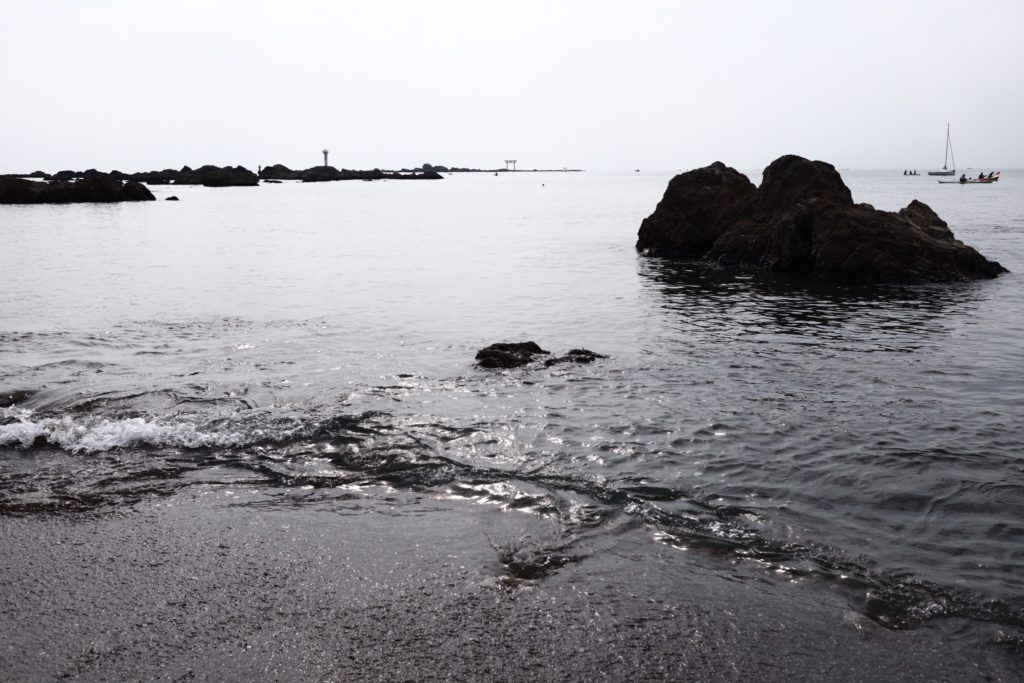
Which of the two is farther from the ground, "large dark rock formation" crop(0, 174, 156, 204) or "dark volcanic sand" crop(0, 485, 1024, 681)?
"large dark rock formation" crop(0, 174, 156, 204)

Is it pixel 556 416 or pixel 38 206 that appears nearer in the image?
pixel 556 416

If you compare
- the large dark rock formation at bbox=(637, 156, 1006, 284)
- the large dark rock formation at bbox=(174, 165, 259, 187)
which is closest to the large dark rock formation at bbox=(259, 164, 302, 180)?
the large dark rock formation at bbox=(174, 165, 259, 187)

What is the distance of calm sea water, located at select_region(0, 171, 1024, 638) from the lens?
6.60 m

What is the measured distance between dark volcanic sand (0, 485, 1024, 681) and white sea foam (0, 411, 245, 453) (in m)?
2.09

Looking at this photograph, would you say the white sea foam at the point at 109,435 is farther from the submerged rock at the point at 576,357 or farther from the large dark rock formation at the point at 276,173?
the large dark rock formation at the point at 276,173

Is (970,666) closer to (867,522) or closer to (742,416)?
(867,522)

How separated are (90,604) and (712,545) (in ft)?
15.6

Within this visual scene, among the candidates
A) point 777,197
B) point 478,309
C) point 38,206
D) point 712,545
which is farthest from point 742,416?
point 38,206

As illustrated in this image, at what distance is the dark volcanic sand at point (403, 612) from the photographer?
4.36m

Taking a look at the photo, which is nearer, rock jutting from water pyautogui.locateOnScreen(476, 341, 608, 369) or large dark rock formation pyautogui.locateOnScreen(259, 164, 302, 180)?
rock jutting from water pyautogui.locateOnScreen(476, 341, 608, 369)

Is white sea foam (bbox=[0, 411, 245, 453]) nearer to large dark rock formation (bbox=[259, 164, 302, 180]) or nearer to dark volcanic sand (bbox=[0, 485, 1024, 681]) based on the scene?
dark volcanic sand (bbox=[0, 485, 1024, 681])

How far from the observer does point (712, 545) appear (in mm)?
6141

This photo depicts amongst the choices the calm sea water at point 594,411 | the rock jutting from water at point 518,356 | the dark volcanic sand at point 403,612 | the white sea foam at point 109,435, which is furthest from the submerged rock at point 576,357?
the dark volcanic sand at point 403,612

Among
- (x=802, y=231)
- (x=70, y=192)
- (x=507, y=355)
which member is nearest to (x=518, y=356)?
(x=507, y=355)
